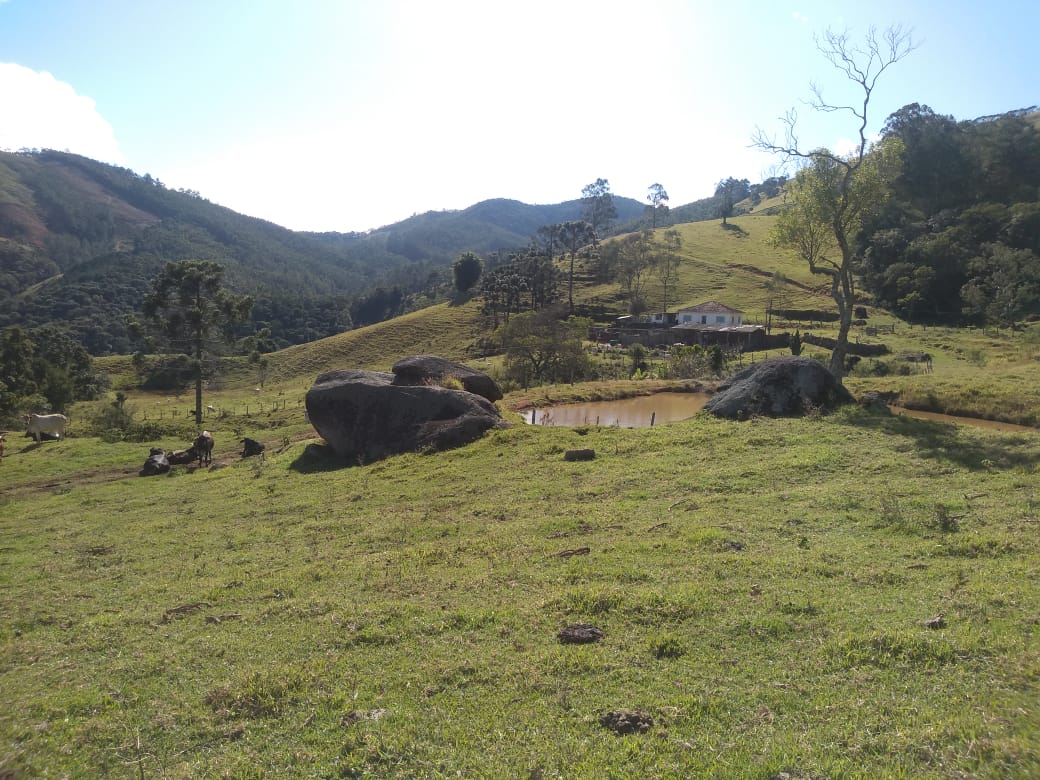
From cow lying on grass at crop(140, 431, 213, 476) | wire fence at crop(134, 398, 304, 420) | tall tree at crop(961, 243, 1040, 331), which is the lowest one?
wire fence at crop(134, 398, 304, 420)

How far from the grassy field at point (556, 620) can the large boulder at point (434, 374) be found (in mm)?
6518

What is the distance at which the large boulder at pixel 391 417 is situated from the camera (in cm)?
1841

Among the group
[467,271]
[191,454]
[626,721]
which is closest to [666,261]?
[467,271]

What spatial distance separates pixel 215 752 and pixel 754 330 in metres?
59.5

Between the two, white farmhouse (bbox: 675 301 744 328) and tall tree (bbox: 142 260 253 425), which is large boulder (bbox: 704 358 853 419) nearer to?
tall tree (bbox: 142 260 253 425)

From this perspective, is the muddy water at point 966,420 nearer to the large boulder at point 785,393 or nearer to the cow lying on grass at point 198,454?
the large boulder at point 785,393

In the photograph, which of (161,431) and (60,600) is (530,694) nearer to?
(60,600)

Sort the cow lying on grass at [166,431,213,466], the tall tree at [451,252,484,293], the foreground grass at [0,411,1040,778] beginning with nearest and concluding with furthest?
1. the foreground grass at [0,411,1040,778]
2. the cow lying on grass at [166,431,213,466]
3. the tall tree at [451,252,484,293]

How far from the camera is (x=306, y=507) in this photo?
13.5 m

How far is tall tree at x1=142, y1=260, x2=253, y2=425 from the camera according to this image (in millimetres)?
34688

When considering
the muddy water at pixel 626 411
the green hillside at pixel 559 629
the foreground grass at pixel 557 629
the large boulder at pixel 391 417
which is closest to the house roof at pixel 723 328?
the muddy water at pixel 626 411

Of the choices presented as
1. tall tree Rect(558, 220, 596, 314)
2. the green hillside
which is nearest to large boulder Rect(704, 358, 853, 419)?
the green hillside

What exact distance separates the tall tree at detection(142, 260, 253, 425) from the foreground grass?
80.3ft

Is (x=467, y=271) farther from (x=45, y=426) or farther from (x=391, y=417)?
(x=391, y=417)
